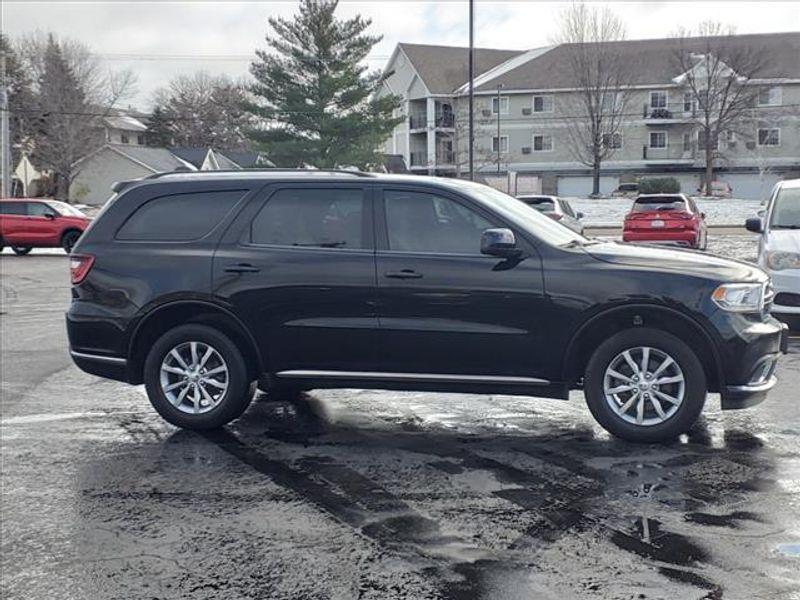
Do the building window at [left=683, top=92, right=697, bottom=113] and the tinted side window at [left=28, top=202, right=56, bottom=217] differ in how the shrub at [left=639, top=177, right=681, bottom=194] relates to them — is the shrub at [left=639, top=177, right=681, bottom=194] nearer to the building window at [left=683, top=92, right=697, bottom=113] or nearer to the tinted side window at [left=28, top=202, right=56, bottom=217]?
the building window at [left=683, top=92, right=697, bottom=113]

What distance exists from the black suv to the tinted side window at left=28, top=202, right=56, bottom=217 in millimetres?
23029

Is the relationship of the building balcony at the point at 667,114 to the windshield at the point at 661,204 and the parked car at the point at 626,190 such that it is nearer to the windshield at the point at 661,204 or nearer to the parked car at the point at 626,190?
the parked car at the point at 626,190

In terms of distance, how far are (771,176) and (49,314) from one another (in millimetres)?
61242

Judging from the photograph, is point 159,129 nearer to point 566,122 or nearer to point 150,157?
point 150,157

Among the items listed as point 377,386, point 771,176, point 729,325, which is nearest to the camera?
point 729,325

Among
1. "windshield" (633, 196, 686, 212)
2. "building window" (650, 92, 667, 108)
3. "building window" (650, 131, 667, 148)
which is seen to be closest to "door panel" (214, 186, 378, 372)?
"windshield" (633, 196, 686, 212)

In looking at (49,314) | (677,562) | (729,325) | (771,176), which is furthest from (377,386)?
(771,176)

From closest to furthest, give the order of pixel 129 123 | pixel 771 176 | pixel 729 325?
pixel 729 325 < pixel 771 176 < pixel 129 123

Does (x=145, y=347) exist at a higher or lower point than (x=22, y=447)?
higher

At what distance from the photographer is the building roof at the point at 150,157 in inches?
2621

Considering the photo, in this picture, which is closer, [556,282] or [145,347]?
[556,282]

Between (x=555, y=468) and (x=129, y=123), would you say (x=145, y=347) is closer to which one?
(x=555, y=468)

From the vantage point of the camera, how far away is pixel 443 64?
71625mm

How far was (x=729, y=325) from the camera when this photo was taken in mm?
6027
